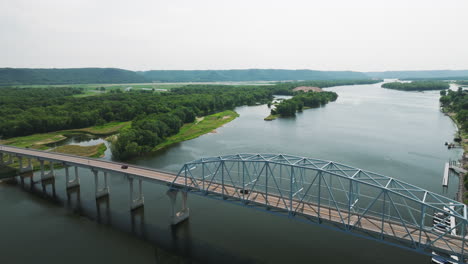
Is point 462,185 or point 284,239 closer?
point 284,239

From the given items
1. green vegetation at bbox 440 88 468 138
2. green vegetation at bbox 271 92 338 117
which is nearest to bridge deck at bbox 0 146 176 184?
green vegetation at bbox 440 88 468 138

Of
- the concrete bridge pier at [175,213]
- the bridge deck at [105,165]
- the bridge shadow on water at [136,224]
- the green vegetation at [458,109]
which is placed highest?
the green vegetation at [458,109]

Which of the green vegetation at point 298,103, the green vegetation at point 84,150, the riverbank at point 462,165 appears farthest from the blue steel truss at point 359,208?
the green vegetation at point 298,103

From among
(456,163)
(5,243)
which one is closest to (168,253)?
(5,243)

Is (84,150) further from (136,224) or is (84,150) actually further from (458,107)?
(458,107)

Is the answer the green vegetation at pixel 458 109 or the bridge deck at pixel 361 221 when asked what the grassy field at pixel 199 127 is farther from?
the green vegetation at pixel 458 109

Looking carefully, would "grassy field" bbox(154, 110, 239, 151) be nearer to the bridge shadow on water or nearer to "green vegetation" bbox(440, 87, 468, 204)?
the bridge shadow on water

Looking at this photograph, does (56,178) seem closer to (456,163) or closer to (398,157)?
(398,157)
